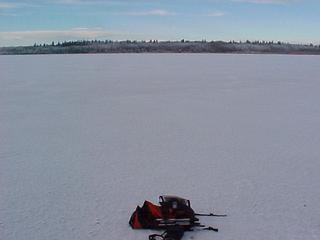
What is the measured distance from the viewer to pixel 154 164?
4938 millimetres

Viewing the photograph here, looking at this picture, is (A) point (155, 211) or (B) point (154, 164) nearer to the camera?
(A) point (155, 211)

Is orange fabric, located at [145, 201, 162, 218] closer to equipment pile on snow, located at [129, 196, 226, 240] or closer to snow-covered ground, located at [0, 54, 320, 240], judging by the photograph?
equipment pile on snow, located at [129, 196, 226, 240]

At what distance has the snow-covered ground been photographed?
3.40 meters

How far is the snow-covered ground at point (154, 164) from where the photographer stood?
340 centimetres

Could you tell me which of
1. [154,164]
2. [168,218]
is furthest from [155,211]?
[154,164]

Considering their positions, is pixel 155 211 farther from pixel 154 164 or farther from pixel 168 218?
pixel 154 164

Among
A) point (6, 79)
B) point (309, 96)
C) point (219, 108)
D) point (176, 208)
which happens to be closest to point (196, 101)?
point (219, 108)

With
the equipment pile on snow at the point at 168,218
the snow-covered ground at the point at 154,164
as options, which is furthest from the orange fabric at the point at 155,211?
the snow-covered ground at the point at 154,164

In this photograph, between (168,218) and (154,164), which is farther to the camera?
(154,164)

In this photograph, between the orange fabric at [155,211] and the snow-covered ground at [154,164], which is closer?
the orange fabric at [155,211]

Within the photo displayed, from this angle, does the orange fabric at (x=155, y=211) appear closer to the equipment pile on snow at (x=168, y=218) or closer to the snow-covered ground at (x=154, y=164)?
the equipment pile on snow at (x=168, y=218)

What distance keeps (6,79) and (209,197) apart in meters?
13.1

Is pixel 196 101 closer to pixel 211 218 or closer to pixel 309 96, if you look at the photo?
pixel 309 96

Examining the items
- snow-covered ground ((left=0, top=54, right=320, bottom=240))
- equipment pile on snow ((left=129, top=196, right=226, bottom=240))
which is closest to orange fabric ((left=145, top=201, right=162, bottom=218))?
equipment pile on snow ((left=129, top=196, right=226, bottom=240))
